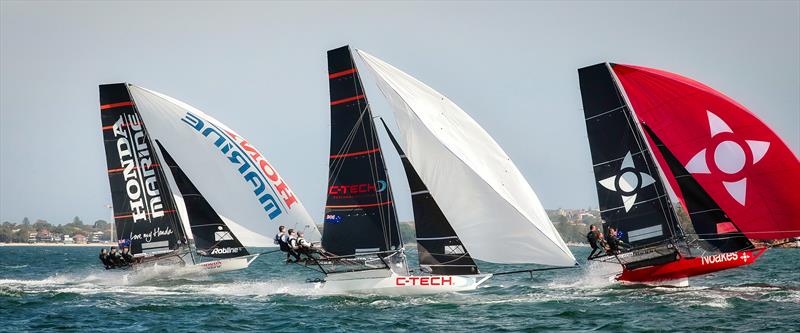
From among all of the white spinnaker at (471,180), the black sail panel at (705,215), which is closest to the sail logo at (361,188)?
the white spinnaker at (471,180)

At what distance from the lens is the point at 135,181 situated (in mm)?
34312

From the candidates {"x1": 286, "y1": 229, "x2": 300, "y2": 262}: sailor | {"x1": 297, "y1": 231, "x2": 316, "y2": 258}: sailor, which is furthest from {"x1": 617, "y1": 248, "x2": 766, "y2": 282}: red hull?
{"x1": 286, "y1": 229, "x2": 300, "y2": 262}: sailor

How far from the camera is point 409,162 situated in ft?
81.2

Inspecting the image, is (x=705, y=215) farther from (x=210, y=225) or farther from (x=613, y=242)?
(x=210, y=225)

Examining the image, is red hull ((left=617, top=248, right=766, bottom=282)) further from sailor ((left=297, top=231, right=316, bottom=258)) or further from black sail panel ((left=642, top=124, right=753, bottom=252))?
sailor ((left=297, top=231, right=316, bottom=258))

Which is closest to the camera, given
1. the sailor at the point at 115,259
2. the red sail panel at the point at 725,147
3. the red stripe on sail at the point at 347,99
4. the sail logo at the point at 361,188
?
the red stripe on sail at the point at 347,99

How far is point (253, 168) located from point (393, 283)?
29.8 feet

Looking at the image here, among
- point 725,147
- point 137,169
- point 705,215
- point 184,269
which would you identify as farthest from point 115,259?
point 725,147

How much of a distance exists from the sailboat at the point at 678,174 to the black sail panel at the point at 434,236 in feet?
16.7

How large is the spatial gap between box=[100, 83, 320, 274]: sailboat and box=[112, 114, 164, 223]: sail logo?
0.03 metres

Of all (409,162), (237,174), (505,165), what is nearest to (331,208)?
(409,162)

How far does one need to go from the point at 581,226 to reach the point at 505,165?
120120mm

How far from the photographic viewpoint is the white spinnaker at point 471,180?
929 inches

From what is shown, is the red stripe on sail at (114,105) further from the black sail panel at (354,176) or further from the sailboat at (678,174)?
the sailboat at (678,174)
